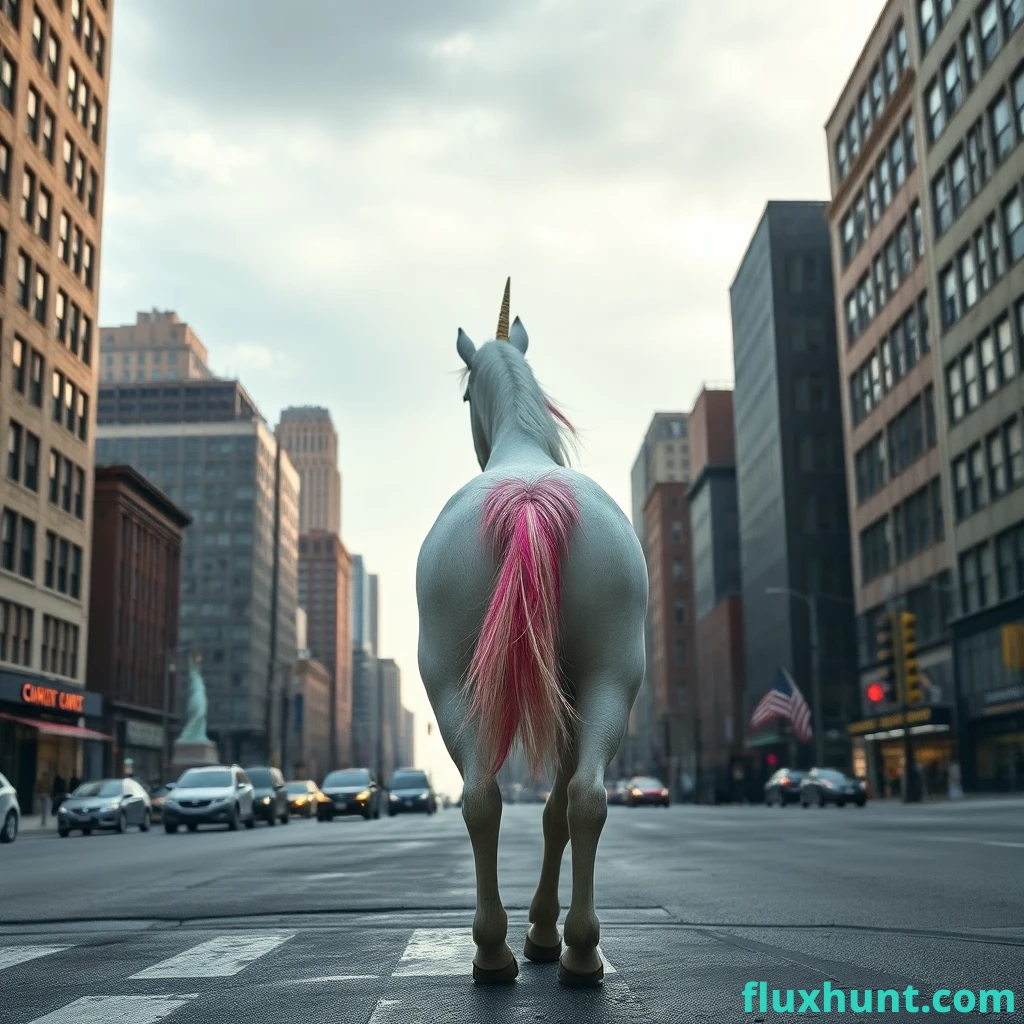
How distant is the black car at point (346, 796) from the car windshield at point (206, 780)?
310 inches

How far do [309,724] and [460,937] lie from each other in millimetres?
172584

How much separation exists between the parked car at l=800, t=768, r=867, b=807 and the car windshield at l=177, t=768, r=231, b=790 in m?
21.9

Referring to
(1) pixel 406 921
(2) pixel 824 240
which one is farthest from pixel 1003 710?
(2) pixel 824 240

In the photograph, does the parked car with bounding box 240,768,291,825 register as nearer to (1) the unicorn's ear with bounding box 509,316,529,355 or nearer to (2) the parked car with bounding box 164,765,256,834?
(2) the parked car with bounding box 164,765,256,834

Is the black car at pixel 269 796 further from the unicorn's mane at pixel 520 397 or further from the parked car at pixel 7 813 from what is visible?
the unicorn's mane at pixel 520 397

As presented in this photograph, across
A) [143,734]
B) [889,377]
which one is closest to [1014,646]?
[889,377]

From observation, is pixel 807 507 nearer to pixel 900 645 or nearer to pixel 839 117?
pixel 839 117

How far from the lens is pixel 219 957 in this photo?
6.23 meters

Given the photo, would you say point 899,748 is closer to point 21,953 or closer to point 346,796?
point 346,796

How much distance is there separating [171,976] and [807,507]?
8973cm

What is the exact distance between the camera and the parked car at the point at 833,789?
46.9 m

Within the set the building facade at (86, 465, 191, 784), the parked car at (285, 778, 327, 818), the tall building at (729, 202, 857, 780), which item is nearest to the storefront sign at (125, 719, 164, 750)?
the building facade at (86, 465, 191, 784)

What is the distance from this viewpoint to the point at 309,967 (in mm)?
5797

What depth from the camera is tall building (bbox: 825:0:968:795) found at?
190 ft
